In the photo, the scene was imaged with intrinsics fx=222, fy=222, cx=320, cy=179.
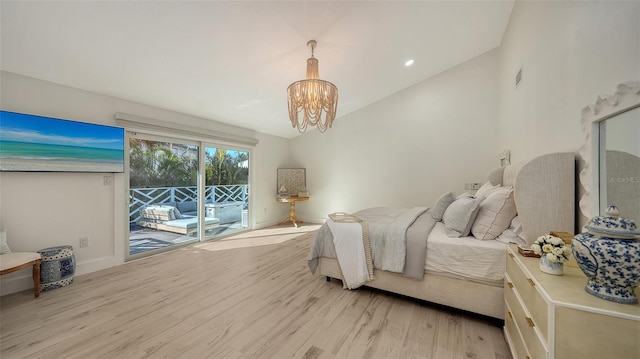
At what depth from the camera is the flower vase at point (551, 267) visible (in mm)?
1095

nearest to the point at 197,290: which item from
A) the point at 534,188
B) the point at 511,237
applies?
the point at 511,237

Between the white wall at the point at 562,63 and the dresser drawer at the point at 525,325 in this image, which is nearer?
the dresser drawer at the point at 525,325

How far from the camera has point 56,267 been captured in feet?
7.75

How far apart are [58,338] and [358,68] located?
4.25m

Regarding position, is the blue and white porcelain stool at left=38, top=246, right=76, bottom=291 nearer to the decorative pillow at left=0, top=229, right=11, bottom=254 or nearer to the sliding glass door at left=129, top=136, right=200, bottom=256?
the decorative pillow at left=0, top=229, right=11, bottom=254

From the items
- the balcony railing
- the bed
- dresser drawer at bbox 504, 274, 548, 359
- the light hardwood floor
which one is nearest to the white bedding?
the bed

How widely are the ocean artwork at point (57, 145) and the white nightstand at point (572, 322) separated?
4177mm

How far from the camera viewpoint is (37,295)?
2215mm

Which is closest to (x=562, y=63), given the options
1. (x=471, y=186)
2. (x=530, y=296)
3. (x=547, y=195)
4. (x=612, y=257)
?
(x=547, y=195)

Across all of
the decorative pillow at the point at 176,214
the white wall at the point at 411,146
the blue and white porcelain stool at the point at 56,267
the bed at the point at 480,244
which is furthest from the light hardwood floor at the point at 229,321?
the white wall at the point at 411,146

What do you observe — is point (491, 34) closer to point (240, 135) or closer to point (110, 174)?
point (240, 135)

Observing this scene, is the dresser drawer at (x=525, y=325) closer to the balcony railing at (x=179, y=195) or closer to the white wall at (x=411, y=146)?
the white wall at (x=411, y=146)

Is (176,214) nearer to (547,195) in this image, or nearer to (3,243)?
(3,243)

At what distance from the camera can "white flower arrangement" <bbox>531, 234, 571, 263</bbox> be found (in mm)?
1063
